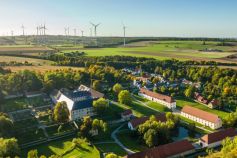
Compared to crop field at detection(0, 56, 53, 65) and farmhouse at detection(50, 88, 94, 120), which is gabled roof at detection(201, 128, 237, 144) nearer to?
farmhouse at detection(50, 88, 94, 120)

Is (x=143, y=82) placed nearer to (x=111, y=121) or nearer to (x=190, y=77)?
(x=190, y=77)

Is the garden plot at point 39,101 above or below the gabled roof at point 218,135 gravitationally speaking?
above

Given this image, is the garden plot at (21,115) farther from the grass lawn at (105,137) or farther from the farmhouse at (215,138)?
the farmhouse at (215,138)

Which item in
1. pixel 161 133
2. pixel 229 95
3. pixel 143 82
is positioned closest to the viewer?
pixel 161 133

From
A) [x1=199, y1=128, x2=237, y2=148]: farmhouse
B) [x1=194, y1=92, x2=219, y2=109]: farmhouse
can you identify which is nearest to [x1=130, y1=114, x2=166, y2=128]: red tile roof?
[x1=199, y1=128, x2=237, y2=148]: farmhouse

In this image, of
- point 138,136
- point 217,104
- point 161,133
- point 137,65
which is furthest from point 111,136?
point 137,65

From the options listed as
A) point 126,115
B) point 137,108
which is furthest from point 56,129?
point 137,108

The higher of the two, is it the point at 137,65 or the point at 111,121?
the point at 137,65

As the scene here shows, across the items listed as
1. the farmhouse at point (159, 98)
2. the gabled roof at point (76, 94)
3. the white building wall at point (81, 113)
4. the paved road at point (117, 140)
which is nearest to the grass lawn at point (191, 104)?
the farmhouse at point (159, 98)
